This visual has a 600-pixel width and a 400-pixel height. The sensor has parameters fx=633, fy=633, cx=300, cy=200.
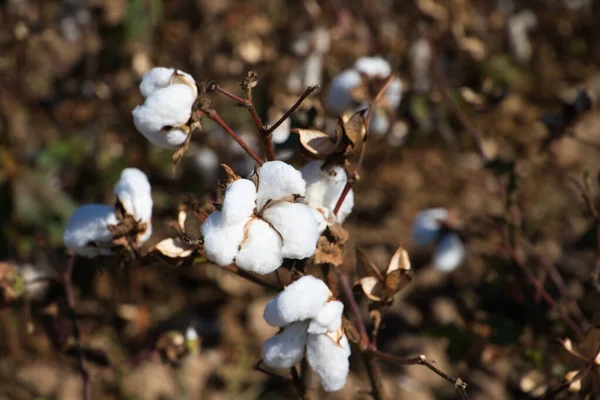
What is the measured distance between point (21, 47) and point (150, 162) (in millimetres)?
615

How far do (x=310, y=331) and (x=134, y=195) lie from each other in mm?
434

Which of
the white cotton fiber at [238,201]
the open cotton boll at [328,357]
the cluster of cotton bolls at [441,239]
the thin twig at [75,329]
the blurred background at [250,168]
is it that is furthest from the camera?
the cluster of cotton bolls at [441,239]

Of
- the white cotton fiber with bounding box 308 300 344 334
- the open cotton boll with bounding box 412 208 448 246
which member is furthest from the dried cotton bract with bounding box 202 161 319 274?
the open cotton boll with bounding box 412 208 448 246

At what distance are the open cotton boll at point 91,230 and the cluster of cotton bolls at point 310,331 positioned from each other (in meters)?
0.37

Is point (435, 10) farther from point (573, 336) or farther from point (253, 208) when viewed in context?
point (253, 208)

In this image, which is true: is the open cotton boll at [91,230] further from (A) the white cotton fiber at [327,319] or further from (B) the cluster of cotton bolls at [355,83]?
(B) the cluster of cotton bolls at [355,83]

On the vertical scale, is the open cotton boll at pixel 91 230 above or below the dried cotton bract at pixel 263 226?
below

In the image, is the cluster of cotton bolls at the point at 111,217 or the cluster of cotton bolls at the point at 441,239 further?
the cluster of cotton bolls at the point at 441,239

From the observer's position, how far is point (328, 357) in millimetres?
951

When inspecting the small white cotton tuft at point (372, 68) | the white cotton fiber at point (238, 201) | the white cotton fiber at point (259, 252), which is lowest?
the small white cotton tuft at point (372, 68)

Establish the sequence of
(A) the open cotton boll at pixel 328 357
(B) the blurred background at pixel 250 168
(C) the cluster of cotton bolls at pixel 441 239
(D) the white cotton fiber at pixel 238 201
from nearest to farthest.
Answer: (D) the white cotton fiber at pixel 238 201 → (A) the open cotton boll at pixel 328 357 → (B) the blurred background at pixel 250 168 → (C) the cluster of cotton bolls at pixel 441 239

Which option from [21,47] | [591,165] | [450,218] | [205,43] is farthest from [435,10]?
[21,47]

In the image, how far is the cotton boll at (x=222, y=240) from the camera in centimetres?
85

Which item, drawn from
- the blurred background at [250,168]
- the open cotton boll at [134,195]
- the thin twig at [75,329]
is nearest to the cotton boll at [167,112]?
the open cotton boll at [134,195]
